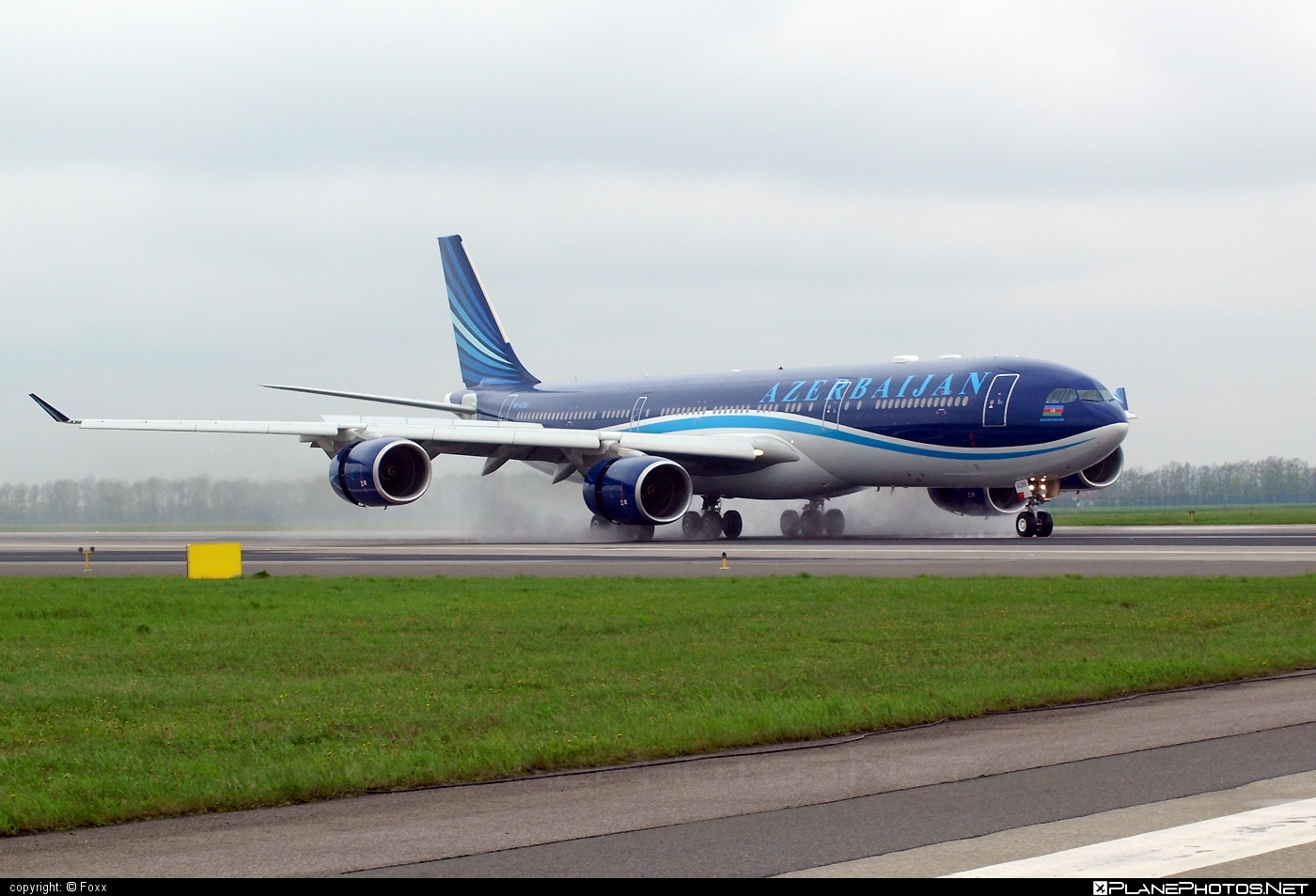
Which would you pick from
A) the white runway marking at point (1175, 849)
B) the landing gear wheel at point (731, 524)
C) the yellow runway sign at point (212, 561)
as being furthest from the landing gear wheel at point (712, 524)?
the white runway marking at point (1175, 849)

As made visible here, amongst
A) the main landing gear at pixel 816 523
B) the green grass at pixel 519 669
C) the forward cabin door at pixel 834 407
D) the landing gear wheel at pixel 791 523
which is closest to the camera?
the green grass at pixel 519 669

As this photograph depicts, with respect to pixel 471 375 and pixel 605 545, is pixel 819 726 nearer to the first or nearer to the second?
pixel 605 545

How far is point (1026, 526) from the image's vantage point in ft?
123

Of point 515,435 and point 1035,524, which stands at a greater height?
point 515,435

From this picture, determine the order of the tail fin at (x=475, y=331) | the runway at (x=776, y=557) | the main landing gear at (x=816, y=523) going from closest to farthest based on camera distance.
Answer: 1. the runway at (x=776, y=557)
2. the main landing gear at (x=816, y=523)
3. the tail fin at (x=475, y=331)

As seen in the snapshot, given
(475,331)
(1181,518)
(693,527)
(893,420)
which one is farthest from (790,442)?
(1181,518)

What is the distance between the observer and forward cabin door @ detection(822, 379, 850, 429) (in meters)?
38.6

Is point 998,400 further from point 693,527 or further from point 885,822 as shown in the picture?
point 885,822

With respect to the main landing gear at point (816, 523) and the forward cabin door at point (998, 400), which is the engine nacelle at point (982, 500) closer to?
the main landing gear at point (816, 523)

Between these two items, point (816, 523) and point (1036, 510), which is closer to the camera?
point (1036, 510)

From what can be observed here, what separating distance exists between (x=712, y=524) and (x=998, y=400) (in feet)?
35.5

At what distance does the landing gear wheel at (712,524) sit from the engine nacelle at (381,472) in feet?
29.5

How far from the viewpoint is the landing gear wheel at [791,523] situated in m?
44.5
